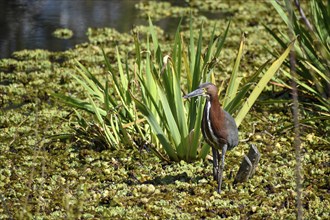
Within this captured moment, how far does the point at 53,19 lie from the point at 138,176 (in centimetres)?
588

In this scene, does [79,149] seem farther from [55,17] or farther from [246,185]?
[55,17]

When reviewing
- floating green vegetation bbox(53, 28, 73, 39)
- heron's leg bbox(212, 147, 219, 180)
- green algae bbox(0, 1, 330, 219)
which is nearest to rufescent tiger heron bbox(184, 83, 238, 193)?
heron's leg bbox(212, 147, 219, 180)

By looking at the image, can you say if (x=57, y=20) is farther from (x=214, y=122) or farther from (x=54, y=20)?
(x=214, y=122)

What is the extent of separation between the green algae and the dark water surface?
2.01 m

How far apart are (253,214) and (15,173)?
1911mm

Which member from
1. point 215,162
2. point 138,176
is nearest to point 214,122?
point 215,162

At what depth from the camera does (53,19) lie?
34.3ft

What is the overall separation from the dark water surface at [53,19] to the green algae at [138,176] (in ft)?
6.61

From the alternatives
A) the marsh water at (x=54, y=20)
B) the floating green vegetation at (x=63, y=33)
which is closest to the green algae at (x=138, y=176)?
the marsh water at (x=54, y=20)

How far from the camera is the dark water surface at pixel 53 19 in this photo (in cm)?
919

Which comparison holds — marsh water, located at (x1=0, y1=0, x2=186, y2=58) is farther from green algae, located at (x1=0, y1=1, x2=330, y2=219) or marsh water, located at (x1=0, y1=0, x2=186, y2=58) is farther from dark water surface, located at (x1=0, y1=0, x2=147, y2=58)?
green algae, located at (x1=0, y1=1, x2=330, y2=219)

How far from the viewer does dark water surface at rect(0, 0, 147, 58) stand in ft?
30.1

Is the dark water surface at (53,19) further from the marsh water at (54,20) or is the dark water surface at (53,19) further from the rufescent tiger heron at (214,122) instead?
Result: the rufescent tiger heron at (214,122)

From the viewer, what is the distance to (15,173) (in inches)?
204
